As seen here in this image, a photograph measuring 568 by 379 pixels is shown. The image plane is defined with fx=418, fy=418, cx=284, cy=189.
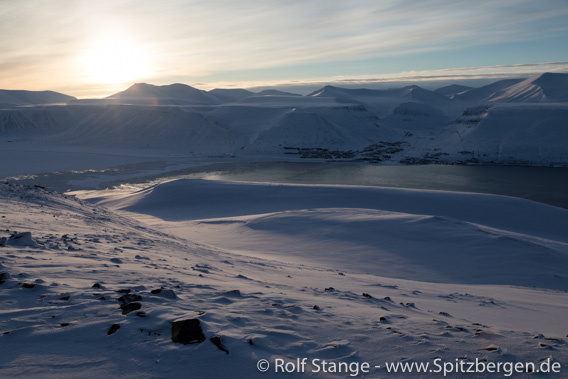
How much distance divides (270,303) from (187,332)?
180 cm

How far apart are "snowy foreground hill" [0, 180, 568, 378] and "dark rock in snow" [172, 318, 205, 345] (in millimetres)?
13

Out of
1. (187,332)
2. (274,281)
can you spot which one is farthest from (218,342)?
(274,281)

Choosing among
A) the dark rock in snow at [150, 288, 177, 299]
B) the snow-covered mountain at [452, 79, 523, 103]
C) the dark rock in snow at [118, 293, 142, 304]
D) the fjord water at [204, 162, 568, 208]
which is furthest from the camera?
the snow-covered mountain at [452, 79, 523, 103]

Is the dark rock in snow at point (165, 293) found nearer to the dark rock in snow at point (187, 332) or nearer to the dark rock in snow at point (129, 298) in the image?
the dark rock in snow at point (129, 298)

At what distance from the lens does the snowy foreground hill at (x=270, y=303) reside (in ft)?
13.0

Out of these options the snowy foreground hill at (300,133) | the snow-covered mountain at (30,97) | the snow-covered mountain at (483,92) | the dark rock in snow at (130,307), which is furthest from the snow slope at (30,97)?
the dark rock in snow at (130,307)

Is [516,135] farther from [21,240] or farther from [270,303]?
[21,240]

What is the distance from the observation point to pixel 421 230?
16.5 metres

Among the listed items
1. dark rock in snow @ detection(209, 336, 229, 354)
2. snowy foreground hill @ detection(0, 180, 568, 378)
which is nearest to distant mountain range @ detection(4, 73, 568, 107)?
snowy foreground hill @ detection(0, 180, 568, 378)

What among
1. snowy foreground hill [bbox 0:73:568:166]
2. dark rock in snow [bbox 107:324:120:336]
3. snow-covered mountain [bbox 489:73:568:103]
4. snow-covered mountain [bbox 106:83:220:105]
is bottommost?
dark rock in snow [bbox 107:324:120:336]

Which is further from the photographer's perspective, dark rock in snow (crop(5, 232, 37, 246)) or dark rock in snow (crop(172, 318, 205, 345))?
dark rock in snow (crop(5, 232, 37, 246))

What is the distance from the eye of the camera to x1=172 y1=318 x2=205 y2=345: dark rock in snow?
4129 mm

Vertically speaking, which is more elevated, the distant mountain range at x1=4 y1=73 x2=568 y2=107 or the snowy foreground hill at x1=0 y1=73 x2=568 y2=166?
A: the distant mountain range at x1=4 y1=73 x2=568 y2=107

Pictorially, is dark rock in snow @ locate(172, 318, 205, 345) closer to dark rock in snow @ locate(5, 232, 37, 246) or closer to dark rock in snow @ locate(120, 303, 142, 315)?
dark rock in snow @ locate(120, 303, 142, 315)
